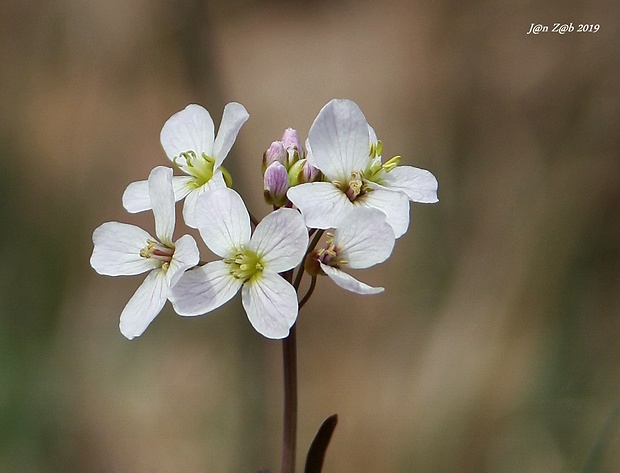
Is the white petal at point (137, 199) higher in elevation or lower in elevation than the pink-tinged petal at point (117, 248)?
higher

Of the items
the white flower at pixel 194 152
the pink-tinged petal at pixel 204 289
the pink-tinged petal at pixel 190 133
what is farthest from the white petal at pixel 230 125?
the pink-tinged petal at pixel 204 289

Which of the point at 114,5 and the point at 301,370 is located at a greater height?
the point at 114,5

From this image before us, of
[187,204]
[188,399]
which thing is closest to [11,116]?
[188,399]

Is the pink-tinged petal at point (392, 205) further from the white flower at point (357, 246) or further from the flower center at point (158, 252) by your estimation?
the flower center at point (158, 252)

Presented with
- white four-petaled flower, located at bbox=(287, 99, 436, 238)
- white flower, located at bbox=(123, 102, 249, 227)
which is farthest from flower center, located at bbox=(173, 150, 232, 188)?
white four-petaled flower, located at bbox=(287, 99, 436, 238)

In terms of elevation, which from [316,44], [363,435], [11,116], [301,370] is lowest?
[363,435]

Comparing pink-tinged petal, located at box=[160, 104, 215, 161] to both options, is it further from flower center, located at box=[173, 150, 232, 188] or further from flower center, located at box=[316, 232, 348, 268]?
flower center, located at box=[316, 232, 348, 268]

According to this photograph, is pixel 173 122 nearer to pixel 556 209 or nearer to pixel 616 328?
pixel 556 209
